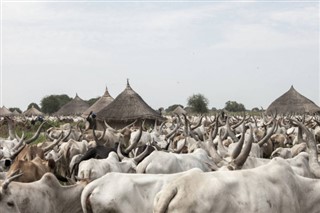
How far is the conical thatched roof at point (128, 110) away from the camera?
3019cm

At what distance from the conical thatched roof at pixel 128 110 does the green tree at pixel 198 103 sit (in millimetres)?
42134

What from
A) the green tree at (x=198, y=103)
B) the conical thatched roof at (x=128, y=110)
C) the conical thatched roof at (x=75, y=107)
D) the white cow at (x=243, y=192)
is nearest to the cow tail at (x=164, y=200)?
the white cow at (x=243, y=192)

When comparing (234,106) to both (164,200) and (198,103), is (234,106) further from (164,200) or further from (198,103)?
(164,200)

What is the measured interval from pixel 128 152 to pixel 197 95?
65.3m

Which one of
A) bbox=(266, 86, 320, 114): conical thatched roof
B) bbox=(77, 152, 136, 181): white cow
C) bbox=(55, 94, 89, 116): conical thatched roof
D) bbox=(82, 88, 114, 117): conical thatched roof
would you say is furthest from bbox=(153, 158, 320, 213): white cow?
bbox=(55, 94, 89, 116): conical thatched roof

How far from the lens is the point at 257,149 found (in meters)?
13.0

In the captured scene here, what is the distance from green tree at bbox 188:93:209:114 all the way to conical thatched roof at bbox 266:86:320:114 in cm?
2341

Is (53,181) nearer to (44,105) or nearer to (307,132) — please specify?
(307,132)

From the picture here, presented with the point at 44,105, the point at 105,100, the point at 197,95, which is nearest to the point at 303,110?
the point at 105,100

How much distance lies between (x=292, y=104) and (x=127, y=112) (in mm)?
22188

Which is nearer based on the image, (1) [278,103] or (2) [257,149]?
(2) [257,149]

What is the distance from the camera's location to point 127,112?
30578 millimetres

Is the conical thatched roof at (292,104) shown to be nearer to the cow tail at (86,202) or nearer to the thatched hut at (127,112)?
the thatched hut at (127,112)

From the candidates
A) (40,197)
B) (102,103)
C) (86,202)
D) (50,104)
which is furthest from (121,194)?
(50,104)
